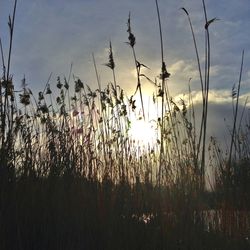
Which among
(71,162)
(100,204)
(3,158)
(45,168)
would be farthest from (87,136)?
(3,158)

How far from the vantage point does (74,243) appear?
257 cm

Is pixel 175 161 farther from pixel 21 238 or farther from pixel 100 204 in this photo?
pixel 21 238

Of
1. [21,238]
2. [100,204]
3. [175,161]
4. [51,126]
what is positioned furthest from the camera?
[175,161]

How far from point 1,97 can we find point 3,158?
36 centimetres

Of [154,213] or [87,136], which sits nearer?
[154,213]

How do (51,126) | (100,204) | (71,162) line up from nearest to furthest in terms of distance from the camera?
(100,204) < (71,162) < (51,126)

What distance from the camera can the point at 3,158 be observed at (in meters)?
2.55

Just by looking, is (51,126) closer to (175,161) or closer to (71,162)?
(71,162)

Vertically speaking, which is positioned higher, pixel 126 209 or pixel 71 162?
pixel 71 162

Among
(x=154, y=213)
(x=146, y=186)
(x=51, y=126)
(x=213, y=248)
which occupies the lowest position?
(x=213, y=248)

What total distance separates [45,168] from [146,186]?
2.85ft

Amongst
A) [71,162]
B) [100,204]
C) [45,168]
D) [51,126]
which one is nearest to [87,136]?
[51,126]

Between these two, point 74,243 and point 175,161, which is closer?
point 74,243

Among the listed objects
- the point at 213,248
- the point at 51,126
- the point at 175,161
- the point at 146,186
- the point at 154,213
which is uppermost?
the point at 51,126
